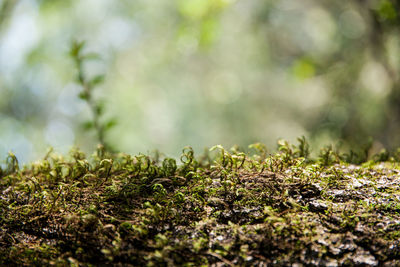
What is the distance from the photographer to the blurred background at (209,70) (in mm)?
4949

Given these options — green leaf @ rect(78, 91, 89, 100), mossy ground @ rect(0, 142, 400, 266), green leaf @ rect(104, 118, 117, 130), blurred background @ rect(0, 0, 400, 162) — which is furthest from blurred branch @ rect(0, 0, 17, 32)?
mossy ground @ rect(0, 142, 400, 266)

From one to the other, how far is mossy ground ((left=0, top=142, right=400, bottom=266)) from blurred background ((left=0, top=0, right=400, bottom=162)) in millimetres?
2553

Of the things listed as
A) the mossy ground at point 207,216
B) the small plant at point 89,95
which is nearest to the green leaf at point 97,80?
the small plant at point 89,95

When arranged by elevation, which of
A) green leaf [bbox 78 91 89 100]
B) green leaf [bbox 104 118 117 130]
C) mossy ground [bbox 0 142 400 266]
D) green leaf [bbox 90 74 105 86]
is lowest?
mossy ground [bbox 0 142 400 266]

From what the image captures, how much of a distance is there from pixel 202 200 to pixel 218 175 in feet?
0.51

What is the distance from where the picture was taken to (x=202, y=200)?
982mm

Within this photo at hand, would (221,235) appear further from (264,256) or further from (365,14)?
(365,14)

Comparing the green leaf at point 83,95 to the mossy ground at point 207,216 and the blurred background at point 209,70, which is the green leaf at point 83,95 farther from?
the blurred background at point 209,70

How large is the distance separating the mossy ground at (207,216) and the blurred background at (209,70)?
2.55 metres

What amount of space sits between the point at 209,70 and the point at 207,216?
13393 millimetres

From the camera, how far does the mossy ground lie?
2.71 ft

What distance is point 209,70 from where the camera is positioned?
13930 millimetres

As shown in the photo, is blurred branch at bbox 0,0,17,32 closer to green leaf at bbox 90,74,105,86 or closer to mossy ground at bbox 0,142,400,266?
green leaf at bbox 90,74,105,86

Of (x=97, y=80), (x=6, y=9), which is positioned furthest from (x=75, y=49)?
(x=6, y=9)
